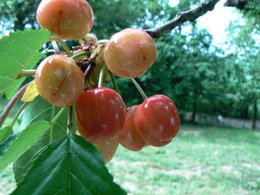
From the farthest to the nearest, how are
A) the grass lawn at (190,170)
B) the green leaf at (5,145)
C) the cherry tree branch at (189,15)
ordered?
the grass lawn at (190,170), the cherry tree branch at (189,15), the green leaf at (5,145)

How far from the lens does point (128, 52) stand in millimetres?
502

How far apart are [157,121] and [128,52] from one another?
A: 13 centimetres

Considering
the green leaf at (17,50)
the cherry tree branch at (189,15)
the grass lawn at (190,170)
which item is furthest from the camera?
the grass lawn at (190,170)

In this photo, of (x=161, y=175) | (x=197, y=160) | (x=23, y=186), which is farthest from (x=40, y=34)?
(x=197, y=160)

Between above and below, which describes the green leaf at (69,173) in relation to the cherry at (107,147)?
above

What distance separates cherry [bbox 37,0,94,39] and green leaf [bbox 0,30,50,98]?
0.24 feet

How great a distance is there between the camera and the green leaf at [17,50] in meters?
0.44

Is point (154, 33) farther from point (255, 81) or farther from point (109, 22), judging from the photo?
point (109, 22)

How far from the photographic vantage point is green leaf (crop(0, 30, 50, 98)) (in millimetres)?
439

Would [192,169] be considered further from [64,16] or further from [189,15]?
[64,16]

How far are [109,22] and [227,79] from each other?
13.0 feet

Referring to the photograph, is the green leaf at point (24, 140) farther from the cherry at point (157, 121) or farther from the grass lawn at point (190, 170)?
the grass lawn at point (190, 170)

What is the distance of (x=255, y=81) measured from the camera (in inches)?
294

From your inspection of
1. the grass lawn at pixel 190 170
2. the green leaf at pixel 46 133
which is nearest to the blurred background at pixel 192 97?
the grass lawn at pixel 190 170
